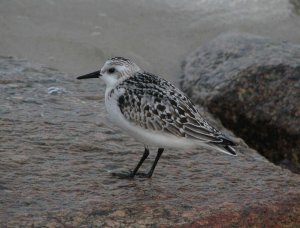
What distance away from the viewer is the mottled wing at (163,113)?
18.8 feet

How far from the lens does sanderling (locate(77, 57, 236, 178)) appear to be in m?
5.74

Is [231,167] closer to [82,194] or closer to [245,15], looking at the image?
[82,194]

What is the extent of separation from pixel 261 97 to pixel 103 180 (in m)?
3.44

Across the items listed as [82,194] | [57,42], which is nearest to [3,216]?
[82,194]

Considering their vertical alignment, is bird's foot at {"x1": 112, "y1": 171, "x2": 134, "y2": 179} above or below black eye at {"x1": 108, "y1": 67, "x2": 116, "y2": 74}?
below

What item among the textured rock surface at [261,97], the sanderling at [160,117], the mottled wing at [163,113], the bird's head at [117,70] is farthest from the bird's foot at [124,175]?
the textured rock surface at [261,97]

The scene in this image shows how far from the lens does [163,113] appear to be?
576 cm

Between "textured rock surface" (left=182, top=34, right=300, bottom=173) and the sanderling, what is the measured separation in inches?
111

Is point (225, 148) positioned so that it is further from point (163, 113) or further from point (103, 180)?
point (103, 180)

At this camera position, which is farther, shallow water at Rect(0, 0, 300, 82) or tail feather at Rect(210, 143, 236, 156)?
shallow water at Rect(0, 0, 300, 82)

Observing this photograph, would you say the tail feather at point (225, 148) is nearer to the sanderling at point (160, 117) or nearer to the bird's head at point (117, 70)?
the sanderling at point (160, 117)

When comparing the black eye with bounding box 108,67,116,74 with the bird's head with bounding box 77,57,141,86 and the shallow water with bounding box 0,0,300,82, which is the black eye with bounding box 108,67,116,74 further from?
the shallow water with bounding box 0,0,300,82

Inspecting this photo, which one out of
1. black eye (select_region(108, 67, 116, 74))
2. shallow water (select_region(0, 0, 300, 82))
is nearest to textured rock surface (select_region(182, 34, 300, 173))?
shallow water (select_region(0, 0, 300, 82))

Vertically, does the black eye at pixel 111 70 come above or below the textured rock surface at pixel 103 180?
above
